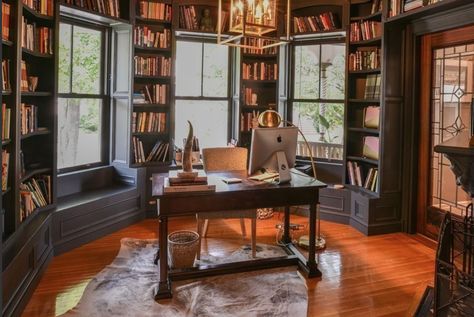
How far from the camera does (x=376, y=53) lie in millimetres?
4453

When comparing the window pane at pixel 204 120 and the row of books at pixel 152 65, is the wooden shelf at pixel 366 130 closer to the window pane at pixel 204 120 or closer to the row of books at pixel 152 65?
the window pane at pixel 204 120

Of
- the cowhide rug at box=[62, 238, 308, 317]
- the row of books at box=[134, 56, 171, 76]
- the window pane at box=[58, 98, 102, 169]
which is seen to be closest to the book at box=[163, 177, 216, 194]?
the cowhide rug at box=[62, 238, 308, 317]

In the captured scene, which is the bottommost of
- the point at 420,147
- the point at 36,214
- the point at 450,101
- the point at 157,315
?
the point at 157,315

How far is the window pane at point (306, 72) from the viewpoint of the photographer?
5.20 metres

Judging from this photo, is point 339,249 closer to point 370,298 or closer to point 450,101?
point 370,298

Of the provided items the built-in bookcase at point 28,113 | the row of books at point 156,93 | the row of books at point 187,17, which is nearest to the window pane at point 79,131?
the row of books at point 156,93

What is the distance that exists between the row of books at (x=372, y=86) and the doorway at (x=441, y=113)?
44 cm

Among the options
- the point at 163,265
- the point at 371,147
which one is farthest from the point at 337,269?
the point at 371,147

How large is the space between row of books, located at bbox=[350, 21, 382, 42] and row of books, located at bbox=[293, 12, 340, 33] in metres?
0.30

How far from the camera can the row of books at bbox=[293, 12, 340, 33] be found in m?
4.88

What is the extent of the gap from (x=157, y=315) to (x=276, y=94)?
3.49 meters

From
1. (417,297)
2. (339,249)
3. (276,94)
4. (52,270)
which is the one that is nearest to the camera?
(417,297)

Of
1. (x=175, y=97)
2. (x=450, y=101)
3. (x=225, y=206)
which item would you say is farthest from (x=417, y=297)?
(x=175, y=97)

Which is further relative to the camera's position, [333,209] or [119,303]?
[333,209]
